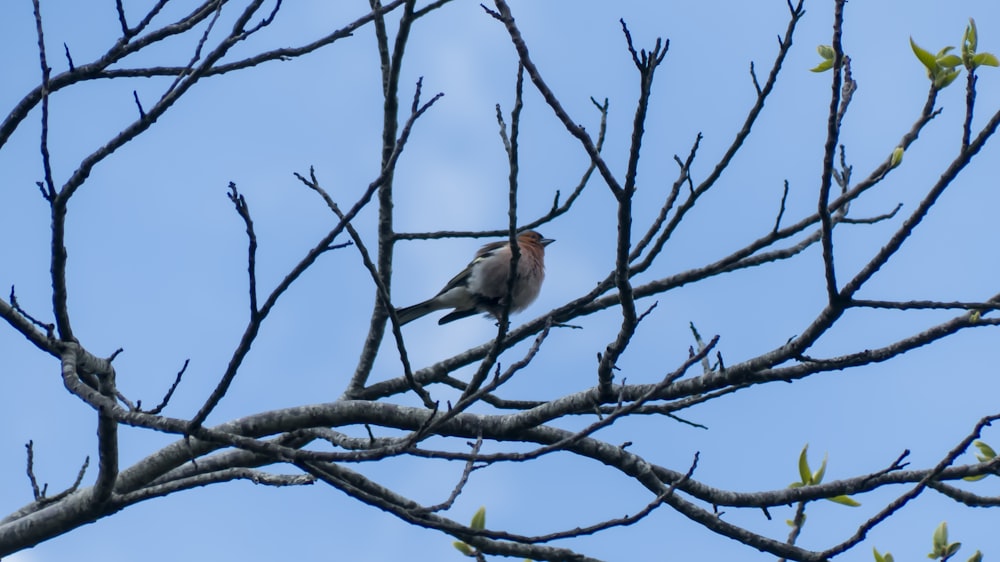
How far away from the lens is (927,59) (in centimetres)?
377

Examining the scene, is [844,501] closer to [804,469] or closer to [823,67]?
[804,469]

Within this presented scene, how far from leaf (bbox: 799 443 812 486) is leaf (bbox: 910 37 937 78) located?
5.14 feet

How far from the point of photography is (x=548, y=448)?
3514mm

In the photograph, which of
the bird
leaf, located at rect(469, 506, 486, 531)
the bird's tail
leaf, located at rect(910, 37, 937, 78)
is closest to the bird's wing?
the bird

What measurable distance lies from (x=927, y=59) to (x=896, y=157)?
0.48 m

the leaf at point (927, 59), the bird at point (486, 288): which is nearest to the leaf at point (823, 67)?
the leaf at point (927, 59)

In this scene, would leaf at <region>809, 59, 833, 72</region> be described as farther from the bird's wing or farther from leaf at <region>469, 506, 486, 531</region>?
the bird's wing

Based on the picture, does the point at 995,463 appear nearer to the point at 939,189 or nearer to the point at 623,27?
the point at 939,189

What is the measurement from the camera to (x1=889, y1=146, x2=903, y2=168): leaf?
13.5 ft

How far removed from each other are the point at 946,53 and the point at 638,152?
1256 millimetres

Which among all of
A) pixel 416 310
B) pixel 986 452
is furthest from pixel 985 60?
pixel 416 310

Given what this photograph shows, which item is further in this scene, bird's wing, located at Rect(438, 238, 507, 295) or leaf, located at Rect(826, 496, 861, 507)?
bird's wing, located at Rect(438, 238, 507, 295)

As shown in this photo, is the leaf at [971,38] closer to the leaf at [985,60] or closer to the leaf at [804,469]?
the leaf at [985,60]

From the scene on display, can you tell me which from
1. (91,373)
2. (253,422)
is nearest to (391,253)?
(253,422)
